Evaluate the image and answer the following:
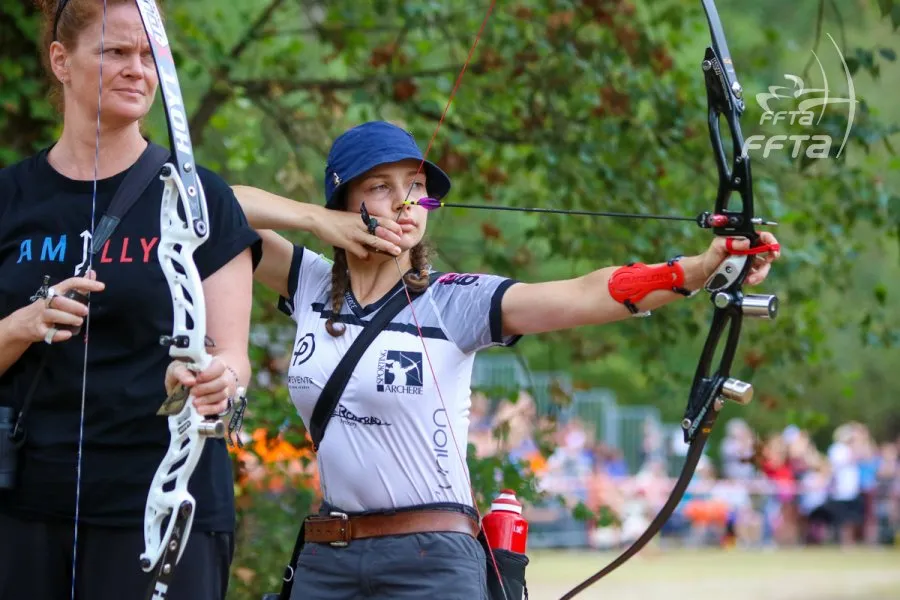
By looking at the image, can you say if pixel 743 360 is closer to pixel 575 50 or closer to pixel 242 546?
pixel 575 50

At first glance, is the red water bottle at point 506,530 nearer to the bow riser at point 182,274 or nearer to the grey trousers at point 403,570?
the grey trousers at point 403,570

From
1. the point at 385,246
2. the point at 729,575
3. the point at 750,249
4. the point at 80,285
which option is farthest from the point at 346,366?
the point at 729,575

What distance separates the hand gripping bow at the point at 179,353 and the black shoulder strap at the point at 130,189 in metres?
0.10

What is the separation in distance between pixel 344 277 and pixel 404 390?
418 mm

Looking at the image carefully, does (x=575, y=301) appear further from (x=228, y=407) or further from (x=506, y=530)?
(x=228, y=407)

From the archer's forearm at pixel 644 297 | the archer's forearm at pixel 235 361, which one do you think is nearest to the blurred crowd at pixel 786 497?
the archer's forearm at pixel 644 297

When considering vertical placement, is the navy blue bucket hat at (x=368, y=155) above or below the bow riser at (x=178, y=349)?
above

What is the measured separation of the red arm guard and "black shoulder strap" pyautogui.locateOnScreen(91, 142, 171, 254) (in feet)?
3.37

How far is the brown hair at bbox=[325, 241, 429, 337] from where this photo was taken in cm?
358

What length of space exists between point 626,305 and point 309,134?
5.42 meters

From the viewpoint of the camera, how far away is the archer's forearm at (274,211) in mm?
3799

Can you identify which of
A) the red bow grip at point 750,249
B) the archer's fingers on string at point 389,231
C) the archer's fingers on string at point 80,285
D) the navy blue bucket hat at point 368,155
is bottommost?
the archer's fingers on string at point 80,285

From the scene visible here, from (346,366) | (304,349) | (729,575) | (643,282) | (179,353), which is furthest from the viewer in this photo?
(729,575)

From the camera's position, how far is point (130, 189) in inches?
119
